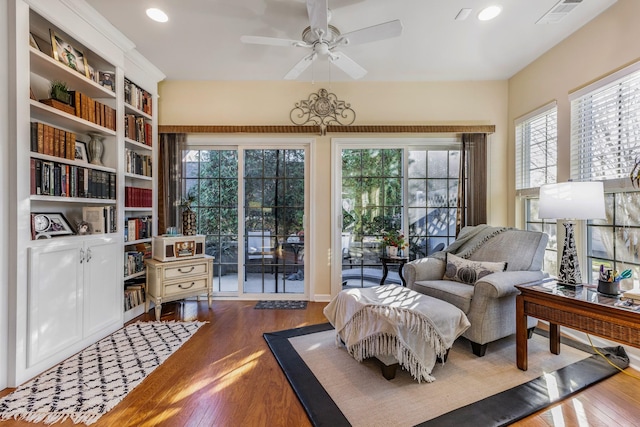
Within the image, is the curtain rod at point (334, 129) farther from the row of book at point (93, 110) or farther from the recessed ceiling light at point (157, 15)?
the recessed ceiling light at point (157, 15)

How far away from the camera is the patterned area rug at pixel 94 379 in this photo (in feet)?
5.42

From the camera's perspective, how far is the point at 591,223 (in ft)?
8.46

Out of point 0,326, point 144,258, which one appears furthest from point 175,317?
point 0,326

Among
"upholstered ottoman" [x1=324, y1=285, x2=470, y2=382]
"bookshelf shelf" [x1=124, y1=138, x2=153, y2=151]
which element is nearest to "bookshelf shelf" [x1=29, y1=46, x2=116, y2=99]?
→ "bookshelf shelf" [x1=124, y1=138, x2=153, y2=151]

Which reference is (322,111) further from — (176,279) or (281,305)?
(176,279)

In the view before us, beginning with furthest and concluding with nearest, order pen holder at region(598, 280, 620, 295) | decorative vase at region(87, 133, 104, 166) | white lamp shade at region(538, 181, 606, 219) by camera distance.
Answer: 1. decorative vase at region(87, 133, 104, 166)
2. white lamp shade at region(538, 181, 606, 219)
3. pen holder at region(598, 280, 620, 295)

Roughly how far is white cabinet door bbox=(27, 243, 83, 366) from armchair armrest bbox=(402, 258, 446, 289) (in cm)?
286

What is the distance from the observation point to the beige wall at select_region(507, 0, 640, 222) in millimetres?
2217

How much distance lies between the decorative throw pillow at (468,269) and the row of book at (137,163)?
3403 mm

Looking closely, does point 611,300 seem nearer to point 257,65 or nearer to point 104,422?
point 104,422

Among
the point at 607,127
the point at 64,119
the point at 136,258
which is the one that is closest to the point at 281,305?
the point at 136,258

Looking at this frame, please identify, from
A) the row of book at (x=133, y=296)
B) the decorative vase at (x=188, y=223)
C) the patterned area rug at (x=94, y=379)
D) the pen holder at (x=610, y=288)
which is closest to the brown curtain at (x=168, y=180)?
the decorative vase at (x=188, y=223)

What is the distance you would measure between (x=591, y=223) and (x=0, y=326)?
4.54m

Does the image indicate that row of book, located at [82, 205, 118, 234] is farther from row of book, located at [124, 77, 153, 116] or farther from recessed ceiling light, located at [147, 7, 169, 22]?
recessed ceiling light, located at [147, 7, 169, 22]
